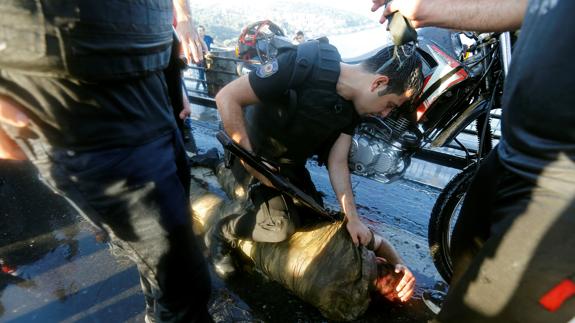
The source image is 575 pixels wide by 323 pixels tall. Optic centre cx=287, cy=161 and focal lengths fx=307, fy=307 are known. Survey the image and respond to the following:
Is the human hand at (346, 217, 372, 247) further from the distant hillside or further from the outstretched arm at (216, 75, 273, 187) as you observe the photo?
the distant hillside

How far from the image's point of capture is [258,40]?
4.48m

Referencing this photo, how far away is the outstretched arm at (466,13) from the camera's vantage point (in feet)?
2.83

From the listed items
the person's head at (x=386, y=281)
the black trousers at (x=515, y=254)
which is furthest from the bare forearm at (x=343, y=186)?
the black trousers at (x=515, y=254)

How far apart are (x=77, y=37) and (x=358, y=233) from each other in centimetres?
149

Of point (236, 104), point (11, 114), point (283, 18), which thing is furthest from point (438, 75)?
point (283, 18)

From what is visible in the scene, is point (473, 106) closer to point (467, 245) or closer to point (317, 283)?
point (467, 245)

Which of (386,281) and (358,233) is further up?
(358,233)

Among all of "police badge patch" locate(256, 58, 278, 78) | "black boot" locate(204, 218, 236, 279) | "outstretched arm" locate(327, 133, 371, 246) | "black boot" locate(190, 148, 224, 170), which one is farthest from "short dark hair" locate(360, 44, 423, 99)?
"black boot" locate(190, 148, 224, 170)

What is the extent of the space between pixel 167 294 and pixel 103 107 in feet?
2.28

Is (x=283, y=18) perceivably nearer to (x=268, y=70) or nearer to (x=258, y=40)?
(x=258, y=40)

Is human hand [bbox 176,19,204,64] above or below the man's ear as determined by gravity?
above

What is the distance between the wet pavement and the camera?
5.56 feet

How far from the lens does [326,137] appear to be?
195cm

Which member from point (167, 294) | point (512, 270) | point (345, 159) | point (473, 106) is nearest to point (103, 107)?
point (167, 294)
